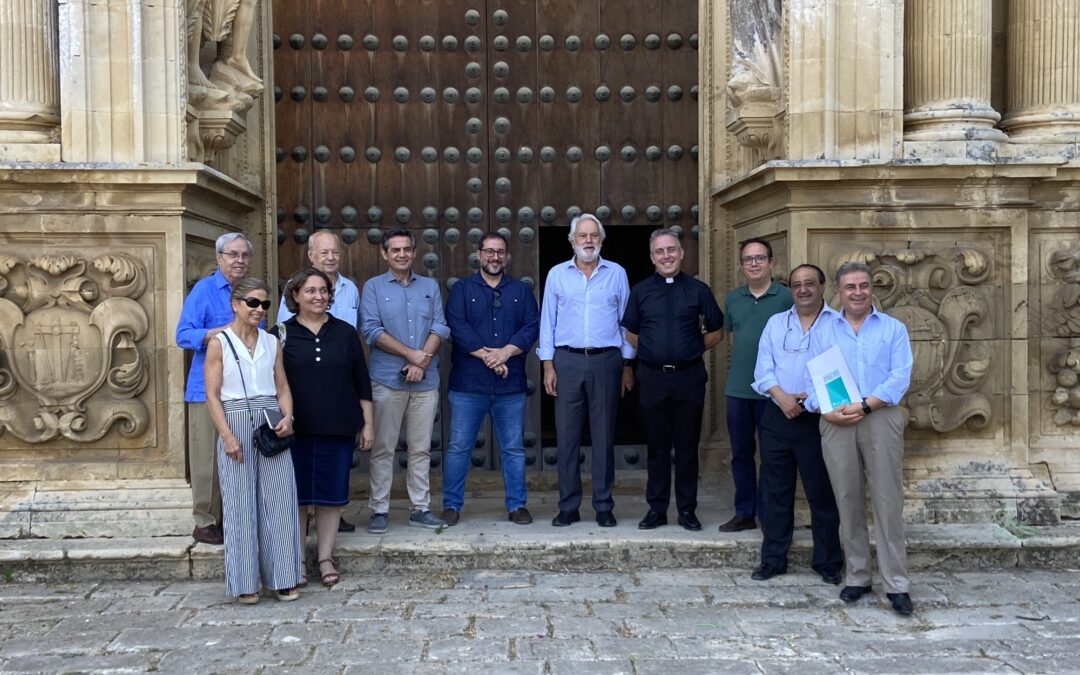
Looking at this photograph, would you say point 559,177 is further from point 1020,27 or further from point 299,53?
point 1020,27

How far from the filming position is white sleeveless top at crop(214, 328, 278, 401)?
190 inches

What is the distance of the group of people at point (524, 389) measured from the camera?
15.9 ft

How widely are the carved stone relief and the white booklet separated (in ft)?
10.8

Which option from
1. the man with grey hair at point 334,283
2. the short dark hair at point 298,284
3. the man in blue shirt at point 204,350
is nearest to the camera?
the short dark hair at point 298,284

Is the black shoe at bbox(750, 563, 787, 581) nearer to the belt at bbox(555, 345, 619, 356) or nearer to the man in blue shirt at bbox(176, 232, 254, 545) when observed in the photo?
the belt at bbox(555, 345, 619, 356)

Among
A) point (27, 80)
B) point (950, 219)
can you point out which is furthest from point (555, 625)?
point (27, 80)

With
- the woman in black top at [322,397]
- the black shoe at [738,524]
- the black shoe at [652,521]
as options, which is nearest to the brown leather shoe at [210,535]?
the woman in black top at [322,397]

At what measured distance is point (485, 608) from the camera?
4855 millimetres

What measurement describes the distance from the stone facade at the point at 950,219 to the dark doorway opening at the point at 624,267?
159 cm

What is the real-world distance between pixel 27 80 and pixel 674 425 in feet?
12.0

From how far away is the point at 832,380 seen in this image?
482 cm

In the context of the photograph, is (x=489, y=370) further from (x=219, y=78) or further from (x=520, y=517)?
(x=219, y=78)

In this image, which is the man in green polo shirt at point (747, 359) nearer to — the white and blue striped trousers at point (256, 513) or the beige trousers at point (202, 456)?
the white and blue striped trousers at point (256, 513)

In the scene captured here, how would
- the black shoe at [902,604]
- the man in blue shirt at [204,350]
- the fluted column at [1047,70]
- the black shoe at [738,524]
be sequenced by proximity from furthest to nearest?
the fluted column at [1047,70]
the black shoe at [738,524]
the man in blue shirt at [204,350]
the black shoe at [902,604]
